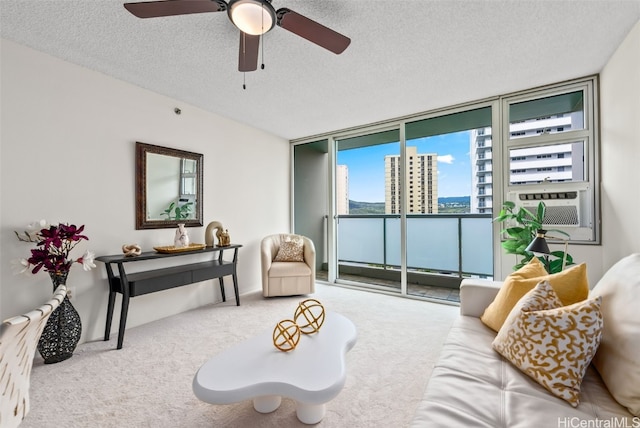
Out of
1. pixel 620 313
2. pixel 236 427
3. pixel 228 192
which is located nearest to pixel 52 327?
pixel 236 427

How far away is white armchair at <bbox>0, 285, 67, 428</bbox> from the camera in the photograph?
78 centimetres

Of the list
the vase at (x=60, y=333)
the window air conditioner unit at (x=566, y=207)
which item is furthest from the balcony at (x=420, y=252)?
the vase at (x=60, y=333)

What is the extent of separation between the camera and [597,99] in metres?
2.61

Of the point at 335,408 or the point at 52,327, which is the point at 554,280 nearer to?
the point at 335,408

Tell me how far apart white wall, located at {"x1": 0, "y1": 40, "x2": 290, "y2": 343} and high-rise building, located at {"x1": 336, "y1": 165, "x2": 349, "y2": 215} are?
1924 mm

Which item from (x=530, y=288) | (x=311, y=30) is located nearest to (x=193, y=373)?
(x=530, y=288)

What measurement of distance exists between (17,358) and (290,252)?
3.13m

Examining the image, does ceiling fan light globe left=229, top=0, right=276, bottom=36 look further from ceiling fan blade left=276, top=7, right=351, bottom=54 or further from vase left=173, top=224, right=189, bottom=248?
vase left=173, top=224, right=189, bottom=248

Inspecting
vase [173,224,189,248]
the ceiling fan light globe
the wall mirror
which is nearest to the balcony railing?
the wall mirror

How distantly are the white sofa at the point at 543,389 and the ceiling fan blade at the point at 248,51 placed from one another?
6.86 feet

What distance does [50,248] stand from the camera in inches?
83.4

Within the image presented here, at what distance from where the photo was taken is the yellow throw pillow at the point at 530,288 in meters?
1.41

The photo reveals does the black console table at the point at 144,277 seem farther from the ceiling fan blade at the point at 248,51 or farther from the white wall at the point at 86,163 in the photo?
the ceiling fan blade at the point at 248,51

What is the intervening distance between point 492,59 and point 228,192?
3.23 m
